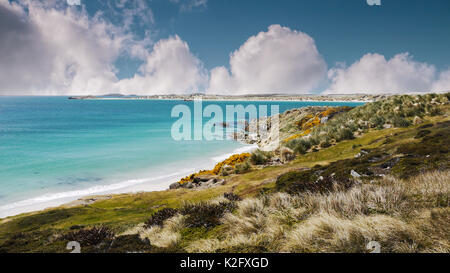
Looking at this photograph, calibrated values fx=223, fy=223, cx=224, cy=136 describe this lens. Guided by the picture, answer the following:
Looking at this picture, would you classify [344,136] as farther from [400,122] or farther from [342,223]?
[342,223]

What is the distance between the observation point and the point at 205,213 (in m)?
5.65

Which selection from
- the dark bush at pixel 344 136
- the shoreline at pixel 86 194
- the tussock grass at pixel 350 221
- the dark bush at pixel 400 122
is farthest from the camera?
the dark bush at pixel 344 136

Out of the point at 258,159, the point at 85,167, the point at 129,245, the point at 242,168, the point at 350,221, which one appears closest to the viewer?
the point at 350,221

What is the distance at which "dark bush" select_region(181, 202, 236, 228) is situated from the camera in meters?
5.16

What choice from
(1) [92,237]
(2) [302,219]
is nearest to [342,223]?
(2) [302,219]

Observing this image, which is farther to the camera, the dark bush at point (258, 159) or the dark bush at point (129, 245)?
the dark bush at point (258, 159)

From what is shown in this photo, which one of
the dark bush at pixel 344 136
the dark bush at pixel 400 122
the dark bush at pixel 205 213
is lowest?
the dark bush at pixel 205 213

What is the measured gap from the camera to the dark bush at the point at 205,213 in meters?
5.16

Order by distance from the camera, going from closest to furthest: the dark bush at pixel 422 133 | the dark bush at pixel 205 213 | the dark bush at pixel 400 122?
the dark bush at pixel 205 213 < the dark bush at pixel 422 133 < the dark bush at pixel 400 122

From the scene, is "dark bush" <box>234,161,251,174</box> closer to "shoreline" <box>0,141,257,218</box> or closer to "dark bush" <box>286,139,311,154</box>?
"dark bush" <box>286,139,311,154</box>

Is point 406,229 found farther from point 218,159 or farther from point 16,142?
point 16,142

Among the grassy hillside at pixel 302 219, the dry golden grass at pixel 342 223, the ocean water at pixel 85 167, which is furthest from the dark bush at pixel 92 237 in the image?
the ocean water at pixel 85 167

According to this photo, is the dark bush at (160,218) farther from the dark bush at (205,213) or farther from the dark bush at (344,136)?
the dark bush at (344,136)
